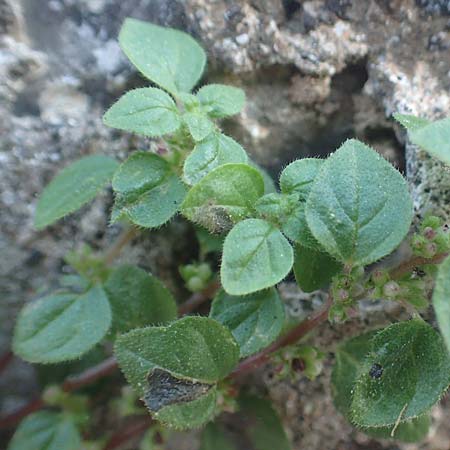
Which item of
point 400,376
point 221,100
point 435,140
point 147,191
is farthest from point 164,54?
point 400,376

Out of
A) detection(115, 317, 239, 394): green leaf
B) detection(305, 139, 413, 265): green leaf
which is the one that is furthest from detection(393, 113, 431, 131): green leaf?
detection(115, 317, 239, 394): green leaf

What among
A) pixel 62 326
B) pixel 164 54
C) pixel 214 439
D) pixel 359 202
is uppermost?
pixel 359 202

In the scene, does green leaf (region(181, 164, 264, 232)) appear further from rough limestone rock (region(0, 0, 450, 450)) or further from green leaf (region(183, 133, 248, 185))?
rough limestone rock (region(0, 0, 450, 450))

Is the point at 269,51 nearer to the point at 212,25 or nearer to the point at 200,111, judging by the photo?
the point at 212,25

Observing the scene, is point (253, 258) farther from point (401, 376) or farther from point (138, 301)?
point (138, 301)

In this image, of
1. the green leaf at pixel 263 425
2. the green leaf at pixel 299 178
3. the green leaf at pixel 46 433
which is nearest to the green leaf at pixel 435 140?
the green leaf at pixel 299 178

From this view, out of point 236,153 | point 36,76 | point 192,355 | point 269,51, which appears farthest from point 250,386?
point 36,76
